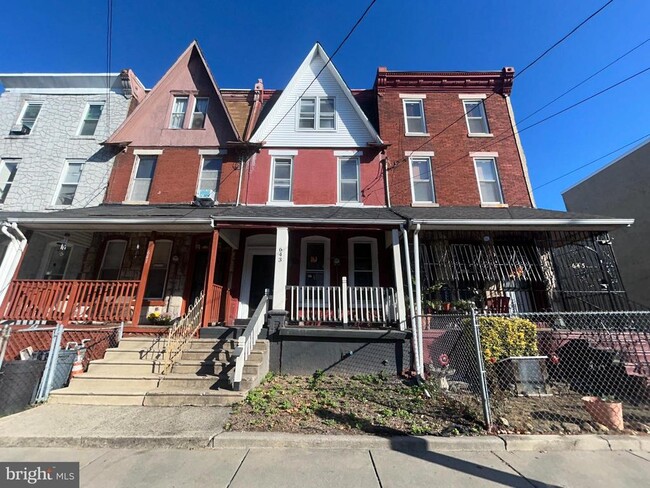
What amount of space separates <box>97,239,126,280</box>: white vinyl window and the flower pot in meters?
12.1

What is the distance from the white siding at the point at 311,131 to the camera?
36.0 ft

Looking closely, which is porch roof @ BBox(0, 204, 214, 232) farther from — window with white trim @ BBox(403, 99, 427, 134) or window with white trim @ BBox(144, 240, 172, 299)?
window with white trim @ BBox(403, 99, 427, 134)

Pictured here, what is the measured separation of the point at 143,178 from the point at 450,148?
38.1ft

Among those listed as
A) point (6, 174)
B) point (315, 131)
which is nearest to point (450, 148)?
point (315, 131)

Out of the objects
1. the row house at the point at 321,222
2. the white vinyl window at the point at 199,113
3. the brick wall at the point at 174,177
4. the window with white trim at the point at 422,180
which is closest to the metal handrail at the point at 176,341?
the row house at the point at 321,222

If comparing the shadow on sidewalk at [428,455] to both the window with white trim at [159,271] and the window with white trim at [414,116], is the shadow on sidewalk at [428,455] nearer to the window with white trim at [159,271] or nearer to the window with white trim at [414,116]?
the window with white trim at [159,271]

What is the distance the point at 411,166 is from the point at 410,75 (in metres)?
4.18

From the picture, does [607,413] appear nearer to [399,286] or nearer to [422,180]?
[399,286]

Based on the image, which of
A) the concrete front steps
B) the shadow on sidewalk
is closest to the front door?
the concrete front steps

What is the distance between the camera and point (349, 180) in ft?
35.0

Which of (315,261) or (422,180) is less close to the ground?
(422,180)

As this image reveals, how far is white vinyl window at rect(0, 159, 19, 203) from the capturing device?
10898 mm

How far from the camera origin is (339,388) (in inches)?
231

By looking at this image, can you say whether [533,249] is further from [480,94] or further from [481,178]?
[480,94]
